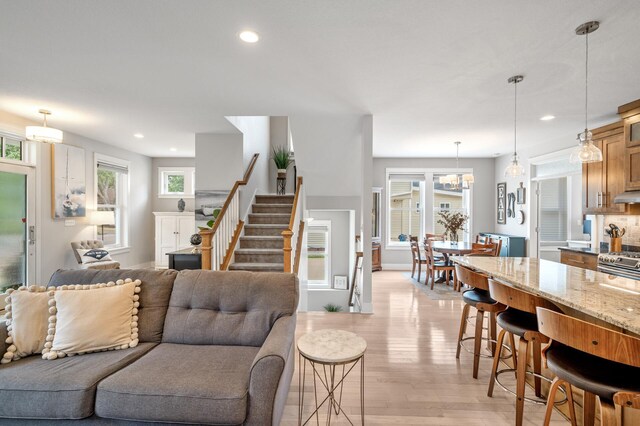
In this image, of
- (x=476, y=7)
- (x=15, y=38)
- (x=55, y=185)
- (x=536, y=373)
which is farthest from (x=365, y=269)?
(x=55, y=185)

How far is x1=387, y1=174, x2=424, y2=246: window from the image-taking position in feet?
25.4

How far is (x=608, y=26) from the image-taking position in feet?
7.28

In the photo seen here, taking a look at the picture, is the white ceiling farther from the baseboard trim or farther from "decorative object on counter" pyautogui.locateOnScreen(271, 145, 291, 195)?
the baseboard trim

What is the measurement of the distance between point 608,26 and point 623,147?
2.62 m

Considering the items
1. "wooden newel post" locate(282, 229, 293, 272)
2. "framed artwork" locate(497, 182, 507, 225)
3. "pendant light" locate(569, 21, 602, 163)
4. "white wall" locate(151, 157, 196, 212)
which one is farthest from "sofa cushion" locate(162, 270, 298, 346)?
"framed artwork" locate(497, 182, 507, 225)

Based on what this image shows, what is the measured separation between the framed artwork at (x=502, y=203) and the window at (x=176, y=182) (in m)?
7.46

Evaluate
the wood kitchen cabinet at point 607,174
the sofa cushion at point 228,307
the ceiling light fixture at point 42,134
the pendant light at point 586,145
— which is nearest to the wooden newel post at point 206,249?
the sofa cushion at point 228,307

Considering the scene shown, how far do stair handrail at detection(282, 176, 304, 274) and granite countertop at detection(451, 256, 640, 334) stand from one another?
206 centimetres

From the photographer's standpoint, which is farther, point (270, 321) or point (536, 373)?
point (536, 373)

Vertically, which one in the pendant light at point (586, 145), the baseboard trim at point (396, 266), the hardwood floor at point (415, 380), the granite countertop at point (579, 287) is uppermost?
the pendant light at point (586, 145)

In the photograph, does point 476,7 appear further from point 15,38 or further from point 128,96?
point 128,96

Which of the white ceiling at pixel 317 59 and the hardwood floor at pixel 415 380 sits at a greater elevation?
the white ceiling at pixel 317 59

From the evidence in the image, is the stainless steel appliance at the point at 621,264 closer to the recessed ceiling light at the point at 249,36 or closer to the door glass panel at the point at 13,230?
the recessed ceiling light at the point at 249,36

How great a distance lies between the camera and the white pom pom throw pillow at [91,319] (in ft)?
6.10
